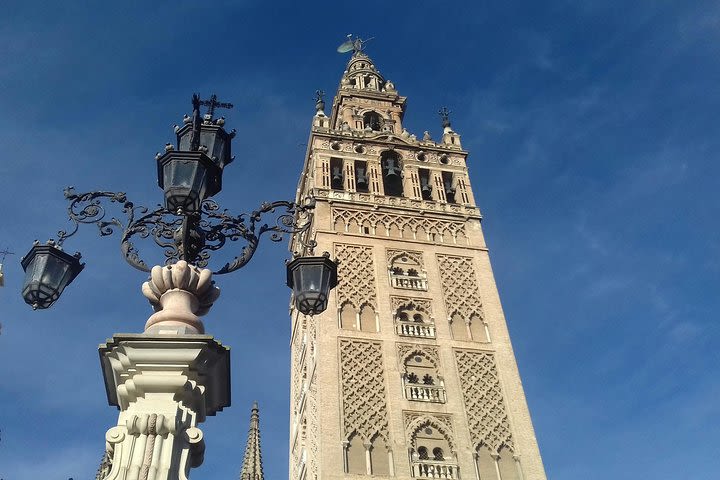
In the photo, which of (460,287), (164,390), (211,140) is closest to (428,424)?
(460,287)

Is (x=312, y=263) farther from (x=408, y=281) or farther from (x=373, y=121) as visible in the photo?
(x=373, y=121)

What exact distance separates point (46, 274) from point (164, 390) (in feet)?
5.63

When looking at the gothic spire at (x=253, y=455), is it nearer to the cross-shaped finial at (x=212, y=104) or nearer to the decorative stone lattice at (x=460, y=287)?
the decorative stone lattice at (x=460, y=287)

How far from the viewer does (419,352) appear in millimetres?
19562

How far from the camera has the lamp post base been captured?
4207 mm

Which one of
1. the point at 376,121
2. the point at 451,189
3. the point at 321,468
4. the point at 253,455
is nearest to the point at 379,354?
the point at 321,468

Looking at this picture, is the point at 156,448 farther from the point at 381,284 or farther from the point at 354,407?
the point at 381,284

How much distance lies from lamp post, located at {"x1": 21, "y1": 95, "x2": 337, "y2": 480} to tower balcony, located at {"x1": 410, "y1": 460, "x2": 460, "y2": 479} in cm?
1155

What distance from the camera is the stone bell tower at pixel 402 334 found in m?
17.4

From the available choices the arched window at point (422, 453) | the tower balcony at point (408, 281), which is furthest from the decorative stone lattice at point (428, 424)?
the tower balcony at point (408, 281)

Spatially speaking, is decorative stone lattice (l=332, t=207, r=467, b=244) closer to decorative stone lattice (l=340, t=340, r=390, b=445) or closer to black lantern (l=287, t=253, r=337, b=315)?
decorative stone lattice (l=340, t=340, r=390, b=445)

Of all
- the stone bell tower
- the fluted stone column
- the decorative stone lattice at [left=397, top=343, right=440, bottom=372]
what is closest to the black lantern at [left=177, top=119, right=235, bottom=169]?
the fluted stone column

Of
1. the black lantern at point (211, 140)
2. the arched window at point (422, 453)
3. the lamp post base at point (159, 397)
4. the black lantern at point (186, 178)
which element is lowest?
the lamp post base at point (159, 397)

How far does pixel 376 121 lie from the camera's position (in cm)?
2939
